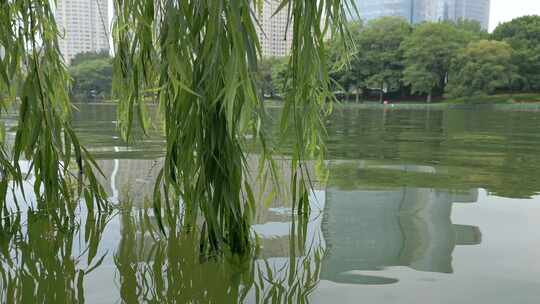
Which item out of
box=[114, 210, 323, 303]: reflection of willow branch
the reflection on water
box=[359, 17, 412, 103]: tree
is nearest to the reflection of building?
the reflection on water

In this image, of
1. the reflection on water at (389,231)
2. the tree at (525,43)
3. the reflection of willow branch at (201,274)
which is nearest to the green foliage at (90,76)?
the reflection on water at (389,231)

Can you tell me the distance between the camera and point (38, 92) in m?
3.12

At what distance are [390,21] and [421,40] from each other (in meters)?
9.08

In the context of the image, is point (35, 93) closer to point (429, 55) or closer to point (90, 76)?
point (90, 76)

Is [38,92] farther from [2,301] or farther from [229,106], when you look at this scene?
[229,106]

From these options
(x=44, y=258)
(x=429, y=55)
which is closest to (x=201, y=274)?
(x=44, y=258)

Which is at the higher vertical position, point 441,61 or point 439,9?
point 439,9

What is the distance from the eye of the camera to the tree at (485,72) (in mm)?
53531

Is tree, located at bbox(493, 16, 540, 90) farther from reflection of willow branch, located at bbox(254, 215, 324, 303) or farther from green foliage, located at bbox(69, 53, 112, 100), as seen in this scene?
reflection of willow branch, located at bbox(254, 215, 324, 303)

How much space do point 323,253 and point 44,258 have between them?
1.67m

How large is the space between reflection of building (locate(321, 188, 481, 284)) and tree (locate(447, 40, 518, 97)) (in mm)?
53382

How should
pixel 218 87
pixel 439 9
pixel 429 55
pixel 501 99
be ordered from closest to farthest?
pixel 218 87 → pixel 501 99 → pixel 429 55 → pixel 439 9

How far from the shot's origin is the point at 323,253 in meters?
3.14

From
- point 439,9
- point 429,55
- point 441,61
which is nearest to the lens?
point 429,55
